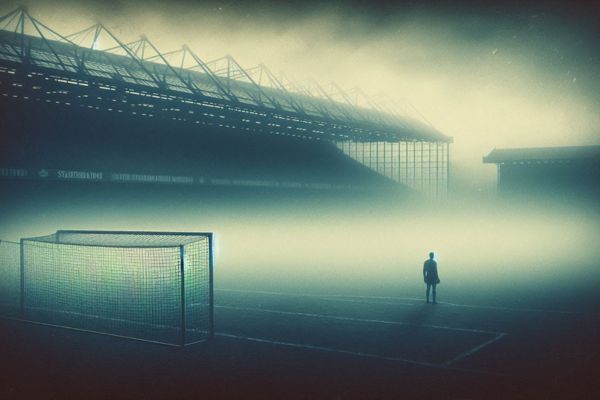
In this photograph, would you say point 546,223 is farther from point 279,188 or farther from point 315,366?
point 315,366

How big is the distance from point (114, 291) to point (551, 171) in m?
41.5

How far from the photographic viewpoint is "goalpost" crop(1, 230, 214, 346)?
41.3 ft

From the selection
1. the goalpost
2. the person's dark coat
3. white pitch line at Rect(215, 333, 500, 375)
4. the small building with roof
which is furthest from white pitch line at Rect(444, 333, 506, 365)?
the small building with roof

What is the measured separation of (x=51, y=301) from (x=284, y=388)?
A: 988 cm

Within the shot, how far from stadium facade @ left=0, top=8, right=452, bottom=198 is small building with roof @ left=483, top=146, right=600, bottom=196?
33.9ft

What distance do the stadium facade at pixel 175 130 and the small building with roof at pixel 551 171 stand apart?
10.3 metres

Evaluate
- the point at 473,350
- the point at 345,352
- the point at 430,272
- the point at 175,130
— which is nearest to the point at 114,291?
the point at 345,352

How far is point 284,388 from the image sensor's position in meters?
8.58

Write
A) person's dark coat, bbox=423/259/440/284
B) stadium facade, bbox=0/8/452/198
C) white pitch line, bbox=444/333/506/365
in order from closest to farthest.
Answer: white pitch line, bbox=444/333/506/365, person's dark coat, bbox=423/259/440/284, stadium facade, bbox=0/8/452/198

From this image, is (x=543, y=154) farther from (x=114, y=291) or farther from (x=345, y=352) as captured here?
(x=345, y=352)

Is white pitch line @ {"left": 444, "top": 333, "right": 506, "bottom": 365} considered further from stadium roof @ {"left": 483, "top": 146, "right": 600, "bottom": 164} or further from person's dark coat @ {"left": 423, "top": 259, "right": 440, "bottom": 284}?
stadium roof @ {"left": 483, "top": 146, "right": 600, "bottom": 164}

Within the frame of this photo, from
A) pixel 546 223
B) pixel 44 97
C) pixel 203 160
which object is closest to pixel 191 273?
pixel 44 97

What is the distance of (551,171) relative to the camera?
1868 inches

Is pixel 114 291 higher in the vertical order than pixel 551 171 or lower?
lower
